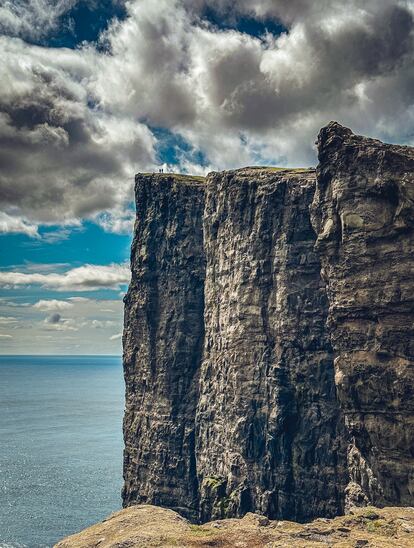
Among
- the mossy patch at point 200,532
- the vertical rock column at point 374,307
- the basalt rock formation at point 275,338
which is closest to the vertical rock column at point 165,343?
the basalt rock formation at point 275,338

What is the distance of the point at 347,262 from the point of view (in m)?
69.6

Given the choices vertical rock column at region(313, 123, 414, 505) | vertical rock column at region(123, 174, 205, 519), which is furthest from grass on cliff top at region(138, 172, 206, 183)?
vertical rock column at region(313, 123, 414, 505)

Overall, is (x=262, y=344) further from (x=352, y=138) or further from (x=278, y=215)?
(x=352, y=138)

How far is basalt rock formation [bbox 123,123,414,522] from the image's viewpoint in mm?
66312

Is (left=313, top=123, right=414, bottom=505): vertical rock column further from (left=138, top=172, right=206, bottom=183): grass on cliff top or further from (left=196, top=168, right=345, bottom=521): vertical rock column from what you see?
(left=138, top=172, right=206, bottom=183): grass on cliff top

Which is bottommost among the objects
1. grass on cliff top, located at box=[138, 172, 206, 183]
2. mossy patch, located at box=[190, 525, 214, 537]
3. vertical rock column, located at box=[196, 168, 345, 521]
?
mossy patch, located at box=[190, 525, 214, 537]

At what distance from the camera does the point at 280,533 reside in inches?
1991

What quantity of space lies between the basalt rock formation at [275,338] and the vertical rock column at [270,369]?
0.78ft

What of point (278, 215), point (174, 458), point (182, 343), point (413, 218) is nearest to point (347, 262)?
point (413, 218)

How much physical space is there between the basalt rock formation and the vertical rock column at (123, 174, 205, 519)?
294 millimetres

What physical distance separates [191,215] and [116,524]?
65.9 metres

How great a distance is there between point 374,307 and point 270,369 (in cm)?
2826

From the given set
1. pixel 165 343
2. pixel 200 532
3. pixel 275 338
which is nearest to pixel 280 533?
pixel 200 532

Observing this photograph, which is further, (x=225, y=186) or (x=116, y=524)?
(x=225, y=186)
